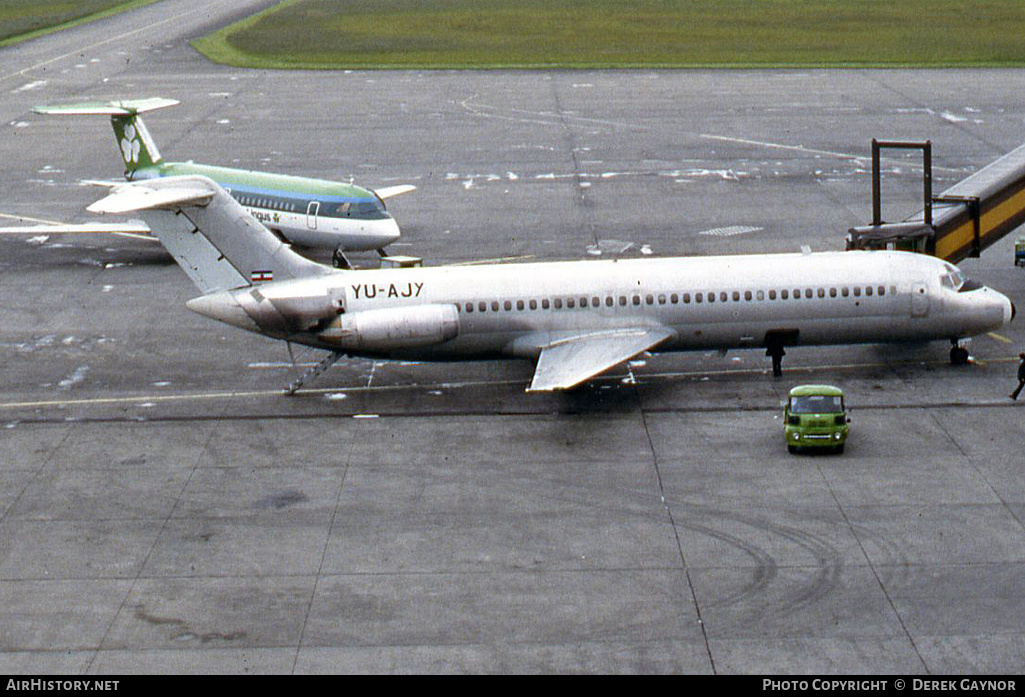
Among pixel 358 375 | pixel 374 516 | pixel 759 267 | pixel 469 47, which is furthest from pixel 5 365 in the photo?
pixel 469 47

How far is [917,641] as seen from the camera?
24.4 m

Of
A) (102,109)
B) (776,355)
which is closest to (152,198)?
(776,355)

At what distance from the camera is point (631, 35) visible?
122688 millimetres

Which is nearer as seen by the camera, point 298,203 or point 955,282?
point 955,282

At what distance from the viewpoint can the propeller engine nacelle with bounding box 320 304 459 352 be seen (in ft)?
123

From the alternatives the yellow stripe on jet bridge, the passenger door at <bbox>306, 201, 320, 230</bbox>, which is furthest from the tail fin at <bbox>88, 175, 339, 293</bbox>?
the yellow stripe on jet bridge

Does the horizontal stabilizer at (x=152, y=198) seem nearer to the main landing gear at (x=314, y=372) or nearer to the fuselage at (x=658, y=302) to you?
the fuselage at (x=658, y=302)

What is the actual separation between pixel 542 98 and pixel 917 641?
71277 millimetres

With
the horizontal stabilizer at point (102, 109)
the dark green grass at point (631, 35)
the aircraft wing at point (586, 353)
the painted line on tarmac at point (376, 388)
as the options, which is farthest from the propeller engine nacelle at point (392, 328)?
the dark green grass at point (631, 35)

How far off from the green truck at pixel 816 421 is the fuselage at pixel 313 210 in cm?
2360

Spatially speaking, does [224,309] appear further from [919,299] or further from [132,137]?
[132,137]

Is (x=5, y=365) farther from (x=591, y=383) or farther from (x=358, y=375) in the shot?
(x=591, y=383)

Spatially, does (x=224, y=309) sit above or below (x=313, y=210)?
above

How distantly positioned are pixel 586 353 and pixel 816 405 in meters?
6.75
